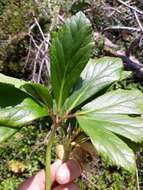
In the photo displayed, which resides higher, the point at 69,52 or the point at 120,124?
the point at 69,52

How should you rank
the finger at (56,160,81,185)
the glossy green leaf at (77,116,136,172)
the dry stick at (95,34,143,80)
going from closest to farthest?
the glossy green leaf at (77,116,136,172) → the finger at (56,160,81,185) → the dry stick at (95,34,143,80)

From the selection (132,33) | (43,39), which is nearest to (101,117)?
(43,39)

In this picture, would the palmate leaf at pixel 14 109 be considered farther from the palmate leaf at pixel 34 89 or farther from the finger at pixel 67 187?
the finger at pixel 67 187

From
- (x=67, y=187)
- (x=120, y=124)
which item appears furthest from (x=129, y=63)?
(x=120, y=124)

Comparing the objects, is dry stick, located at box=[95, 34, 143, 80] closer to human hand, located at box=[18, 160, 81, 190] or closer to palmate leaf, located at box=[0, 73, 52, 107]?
human hand, located at box=[18, 160, 81, 190]

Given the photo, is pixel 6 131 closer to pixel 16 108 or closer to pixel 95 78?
pixel 16 108

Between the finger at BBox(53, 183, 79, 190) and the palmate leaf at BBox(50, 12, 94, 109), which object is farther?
the finger at BBox(53, 183, 79, 190)

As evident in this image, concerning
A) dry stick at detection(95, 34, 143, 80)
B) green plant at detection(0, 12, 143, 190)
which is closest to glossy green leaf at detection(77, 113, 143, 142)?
green plant at detection(0, 12, 143, 190)
